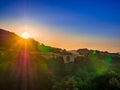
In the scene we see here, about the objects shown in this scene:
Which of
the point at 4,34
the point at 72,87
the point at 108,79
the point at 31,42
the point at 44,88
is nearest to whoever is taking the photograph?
the point at 72,87

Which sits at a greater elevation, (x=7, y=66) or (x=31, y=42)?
(x=31, y=42)

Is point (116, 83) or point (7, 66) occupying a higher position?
point (7, 66)

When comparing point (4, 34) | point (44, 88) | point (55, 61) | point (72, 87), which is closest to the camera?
point (72, 87)

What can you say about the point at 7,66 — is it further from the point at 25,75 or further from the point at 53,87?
the point at 53,87

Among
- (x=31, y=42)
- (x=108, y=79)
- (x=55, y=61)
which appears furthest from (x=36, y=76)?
(x=31, y=42)

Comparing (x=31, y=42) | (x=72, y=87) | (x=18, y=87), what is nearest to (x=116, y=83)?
(x=72, y=87)

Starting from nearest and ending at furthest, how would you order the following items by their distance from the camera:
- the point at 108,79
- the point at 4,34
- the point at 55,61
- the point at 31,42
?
the point at 108,79, the point at 55,61, the point at 31,42, the point at 4,34

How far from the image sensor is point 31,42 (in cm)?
10225

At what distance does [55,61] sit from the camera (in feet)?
236

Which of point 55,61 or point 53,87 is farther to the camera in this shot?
point 55,61

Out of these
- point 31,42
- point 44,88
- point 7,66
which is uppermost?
point 31,42

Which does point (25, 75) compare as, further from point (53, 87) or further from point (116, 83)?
point (116, 83)

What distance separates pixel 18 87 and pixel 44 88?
3.56m

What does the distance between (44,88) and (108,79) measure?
981 cm
